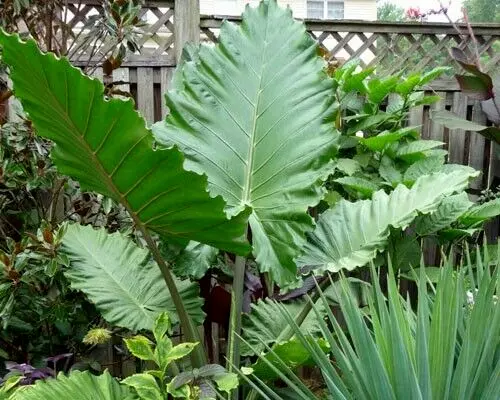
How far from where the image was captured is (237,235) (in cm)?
156

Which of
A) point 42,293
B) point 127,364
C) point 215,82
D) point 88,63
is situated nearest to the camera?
point 215,82

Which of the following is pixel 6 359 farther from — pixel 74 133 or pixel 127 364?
pixel 74 133

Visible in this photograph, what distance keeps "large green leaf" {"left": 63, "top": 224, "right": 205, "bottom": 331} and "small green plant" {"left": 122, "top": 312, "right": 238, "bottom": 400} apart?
226 millimetres

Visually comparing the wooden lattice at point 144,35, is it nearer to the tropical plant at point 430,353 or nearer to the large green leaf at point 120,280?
the large green leaf at point 120,280

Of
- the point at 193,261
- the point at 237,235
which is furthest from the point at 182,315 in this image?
the point at 237,235

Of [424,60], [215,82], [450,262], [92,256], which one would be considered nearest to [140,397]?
[92,256]

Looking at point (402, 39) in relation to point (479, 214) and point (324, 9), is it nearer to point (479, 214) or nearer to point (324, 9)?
point (479, 214)

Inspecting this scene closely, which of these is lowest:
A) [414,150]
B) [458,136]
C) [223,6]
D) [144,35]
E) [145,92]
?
→ [414,150]

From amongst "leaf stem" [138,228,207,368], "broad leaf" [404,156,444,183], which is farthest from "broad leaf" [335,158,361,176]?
"leaf stem" [138,228,207,368]

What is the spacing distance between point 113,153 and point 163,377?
0.57 metres

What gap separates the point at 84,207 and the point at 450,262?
1755 mm

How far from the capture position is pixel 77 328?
238cm

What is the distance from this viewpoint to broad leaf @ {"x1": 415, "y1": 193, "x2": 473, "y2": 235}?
97.4 inches

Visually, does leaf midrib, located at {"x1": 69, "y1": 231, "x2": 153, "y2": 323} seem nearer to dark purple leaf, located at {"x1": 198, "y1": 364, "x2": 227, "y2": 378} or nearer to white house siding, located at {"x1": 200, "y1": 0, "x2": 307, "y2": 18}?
dark purple leaf, located at {"x1": 198, "y1": 364, "x2": 227, "y2": 378}
